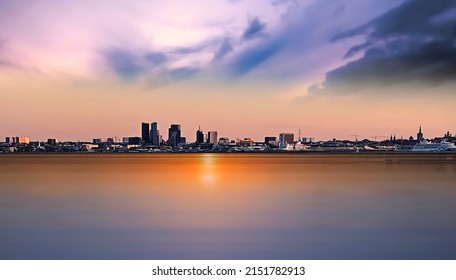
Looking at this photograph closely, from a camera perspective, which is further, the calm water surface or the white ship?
the white ship

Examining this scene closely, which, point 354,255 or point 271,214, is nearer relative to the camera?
point 354,255

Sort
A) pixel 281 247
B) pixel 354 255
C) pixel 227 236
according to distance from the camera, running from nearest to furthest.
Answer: pixel 354 255
pixel 281 247
pixel 227 236

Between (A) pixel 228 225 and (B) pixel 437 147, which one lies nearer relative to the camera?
(A) pixel 228 225

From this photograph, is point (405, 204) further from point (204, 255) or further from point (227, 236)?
point (204, 255)

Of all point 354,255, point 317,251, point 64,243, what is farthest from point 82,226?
point 354,255

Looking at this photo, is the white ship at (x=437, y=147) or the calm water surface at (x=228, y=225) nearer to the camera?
the calm water surface at (x=228, y=225)

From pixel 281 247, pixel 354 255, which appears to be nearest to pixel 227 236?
pixel 281 247
